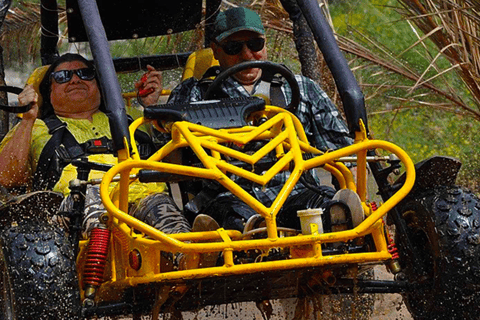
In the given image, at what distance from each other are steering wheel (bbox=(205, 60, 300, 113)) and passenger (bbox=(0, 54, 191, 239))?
23.8 inches

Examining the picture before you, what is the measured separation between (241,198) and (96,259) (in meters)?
0.80

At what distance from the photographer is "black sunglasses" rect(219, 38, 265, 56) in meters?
5.38

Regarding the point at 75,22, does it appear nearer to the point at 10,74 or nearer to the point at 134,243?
the point at 134,243

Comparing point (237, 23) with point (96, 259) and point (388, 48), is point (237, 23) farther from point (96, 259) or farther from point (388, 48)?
point (388, 48)

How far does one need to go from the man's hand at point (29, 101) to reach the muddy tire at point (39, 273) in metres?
1.34

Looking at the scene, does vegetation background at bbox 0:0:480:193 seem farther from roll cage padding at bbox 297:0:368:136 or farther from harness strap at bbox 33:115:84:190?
roll cage padding at bbox 297:0:368:136

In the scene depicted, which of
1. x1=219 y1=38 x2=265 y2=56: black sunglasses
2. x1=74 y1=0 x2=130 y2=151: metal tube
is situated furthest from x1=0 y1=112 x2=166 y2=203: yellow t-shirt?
x1=74 y1=0 x2=130 y2=151: metal tube

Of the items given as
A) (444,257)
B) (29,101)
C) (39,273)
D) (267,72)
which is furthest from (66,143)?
(444,257)

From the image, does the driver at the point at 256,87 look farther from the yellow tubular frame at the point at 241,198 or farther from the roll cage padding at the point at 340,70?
the yellow tubular frame at the point at 241,198

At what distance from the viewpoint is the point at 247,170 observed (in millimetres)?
4297

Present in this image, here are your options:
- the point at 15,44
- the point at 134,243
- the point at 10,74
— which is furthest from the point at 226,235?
the point at 10,74

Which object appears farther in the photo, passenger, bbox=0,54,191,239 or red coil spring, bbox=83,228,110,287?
passenger, bbox=0,54,191,239

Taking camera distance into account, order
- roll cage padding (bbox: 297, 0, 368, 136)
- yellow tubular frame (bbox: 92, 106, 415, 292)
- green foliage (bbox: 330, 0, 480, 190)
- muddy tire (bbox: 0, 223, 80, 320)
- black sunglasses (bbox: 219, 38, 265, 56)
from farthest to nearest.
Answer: green foliage (bbox: 330, 0, 480, 190)
black sunglasses (bbox: 219, 38, 265, 56)
roll cage padding (bbox: 297, 0, 368, 136)
muddy tire (bbox: 0, 223, 80, 320)
yellow tubular frame (bbox: 92, 106, 415, 292)

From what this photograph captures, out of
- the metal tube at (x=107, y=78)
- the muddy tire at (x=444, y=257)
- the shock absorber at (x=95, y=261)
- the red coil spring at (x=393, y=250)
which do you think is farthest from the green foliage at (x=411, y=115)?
the shock absorber at (x=95, y=261)
